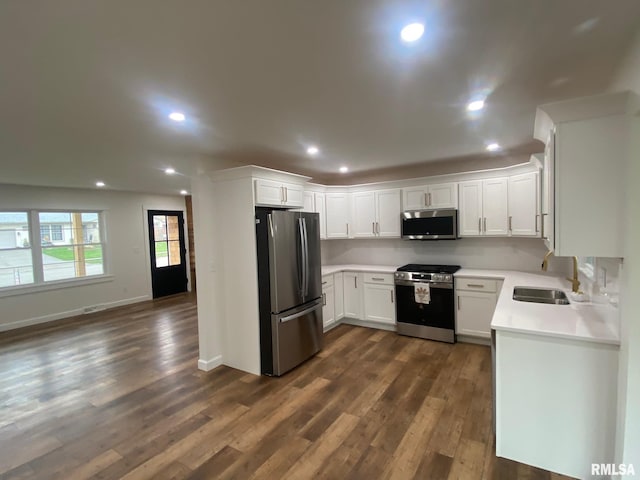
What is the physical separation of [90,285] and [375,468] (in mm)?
6865

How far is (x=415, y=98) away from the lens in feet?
7.30

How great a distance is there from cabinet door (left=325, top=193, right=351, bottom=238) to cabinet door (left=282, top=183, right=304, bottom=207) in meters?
1.18

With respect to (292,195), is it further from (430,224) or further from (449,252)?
(449,252)

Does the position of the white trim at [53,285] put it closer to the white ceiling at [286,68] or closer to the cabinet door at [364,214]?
the white ceiling at [286,68]

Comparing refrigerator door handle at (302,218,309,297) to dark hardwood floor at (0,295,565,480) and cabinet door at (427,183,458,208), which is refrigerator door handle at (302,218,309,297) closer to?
dark hardwood floor at (0,295,565,480)

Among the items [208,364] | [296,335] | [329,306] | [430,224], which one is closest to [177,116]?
[296,335]

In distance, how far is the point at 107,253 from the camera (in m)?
6.79

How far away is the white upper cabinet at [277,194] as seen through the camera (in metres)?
3.43

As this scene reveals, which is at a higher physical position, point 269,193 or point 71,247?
point 269,193

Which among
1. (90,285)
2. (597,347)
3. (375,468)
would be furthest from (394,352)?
(90,285)

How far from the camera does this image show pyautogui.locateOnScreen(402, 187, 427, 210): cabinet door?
4562 millimetres

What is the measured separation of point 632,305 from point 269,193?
306 centimetres

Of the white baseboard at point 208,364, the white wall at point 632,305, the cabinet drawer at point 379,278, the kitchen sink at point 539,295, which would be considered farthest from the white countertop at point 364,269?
the white wall at point 632,305

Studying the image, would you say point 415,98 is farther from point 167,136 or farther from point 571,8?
point 167,136
